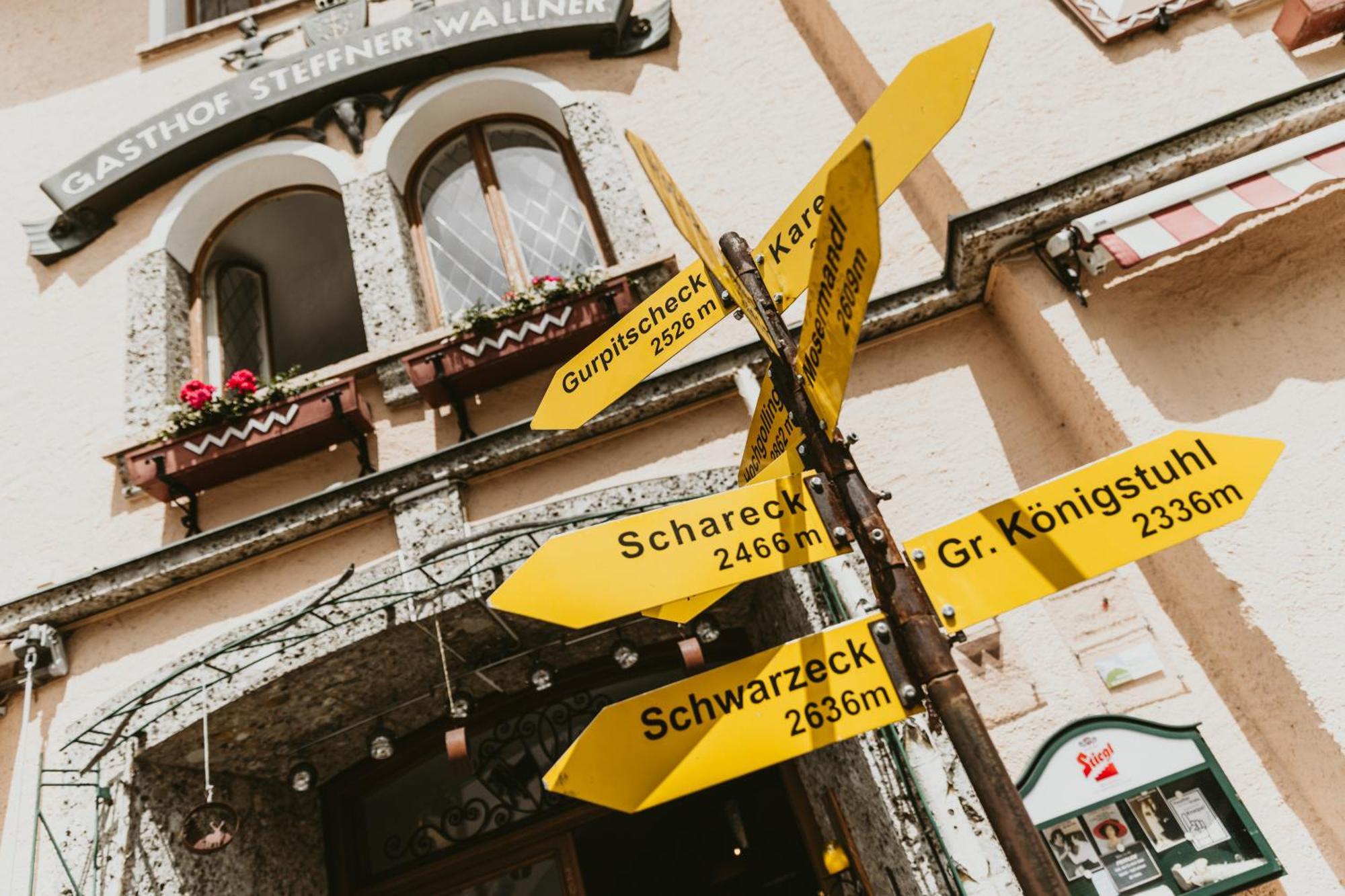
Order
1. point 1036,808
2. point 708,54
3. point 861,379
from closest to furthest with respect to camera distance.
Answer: point 1036,808, point 861,379, point 708,54

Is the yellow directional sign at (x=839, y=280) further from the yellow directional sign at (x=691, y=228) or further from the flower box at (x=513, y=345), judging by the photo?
the flower box at (x=513, y=345)

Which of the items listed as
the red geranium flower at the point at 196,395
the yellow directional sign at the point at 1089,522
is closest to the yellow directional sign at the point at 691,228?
the yellow directional sign at the point at 1089,522

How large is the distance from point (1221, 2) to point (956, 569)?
165 inches

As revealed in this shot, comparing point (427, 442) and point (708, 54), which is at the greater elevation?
point (708, 54)

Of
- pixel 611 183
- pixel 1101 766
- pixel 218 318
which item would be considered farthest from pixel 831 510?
pixel 218 318

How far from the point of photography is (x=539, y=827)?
4707 millimetres

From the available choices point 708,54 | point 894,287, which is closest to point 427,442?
point 894,287

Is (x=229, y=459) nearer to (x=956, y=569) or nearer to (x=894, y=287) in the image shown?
(x=894, y=287)

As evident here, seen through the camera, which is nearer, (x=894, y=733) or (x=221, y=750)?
(x=894, y=733)

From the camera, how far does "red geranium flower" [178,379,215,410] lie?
4.55m

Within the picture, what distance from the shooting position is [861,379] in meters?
4.16

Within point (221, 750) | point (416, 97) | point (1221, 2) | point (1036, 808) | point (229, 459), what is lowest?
point (1036, 808)

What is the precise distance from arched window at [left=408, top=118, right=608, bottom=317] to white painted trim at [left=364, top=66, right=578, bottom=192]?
83mm

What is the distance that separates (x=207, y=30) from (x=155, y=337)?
2.96m
